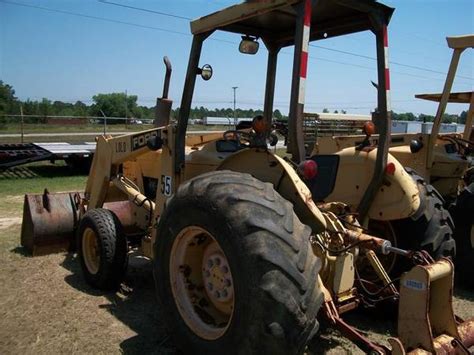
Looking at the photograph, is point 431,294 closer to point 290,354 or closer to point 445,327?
point 445,327

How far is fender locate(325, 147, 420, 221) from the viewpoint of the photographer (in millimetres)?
3955

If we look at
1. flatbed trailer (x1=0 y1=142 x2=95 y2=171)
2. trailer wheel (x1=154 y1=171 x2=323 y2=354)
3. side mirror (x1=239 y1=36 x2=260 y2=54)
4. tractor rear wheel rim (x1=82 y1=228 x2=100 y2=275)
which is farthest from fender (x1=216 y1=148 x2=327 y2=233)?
flatbed trailer (x1=0 y1=142 x2=95 y2=171)

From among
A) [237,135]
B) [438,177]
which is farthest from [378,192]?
[438,177]

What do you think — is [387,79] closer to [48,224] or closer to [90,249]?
[90,249]

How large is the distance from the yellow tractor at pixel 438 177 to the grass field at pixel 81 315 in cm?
74

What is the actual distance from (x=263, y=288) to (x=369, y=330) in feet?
6.87

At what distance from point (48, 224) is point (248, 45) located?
3.55 metres

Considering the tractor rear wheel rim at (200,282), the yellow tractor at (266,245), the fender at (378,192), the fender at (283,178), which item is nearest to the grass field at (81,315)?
the yellow tractor at (266,245)

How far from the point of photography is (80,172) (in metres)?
15.4

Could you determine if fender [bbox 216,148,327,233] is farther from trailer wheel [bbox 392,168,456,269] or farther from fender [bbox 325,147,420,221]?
trailer wheel [bbox 392,168,456,269]

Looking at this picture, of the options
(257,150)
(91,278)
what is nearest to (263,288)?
(257,150)

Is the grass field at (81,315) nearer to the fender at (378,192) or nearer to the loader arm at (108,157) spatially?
the loader arm at (108,157)

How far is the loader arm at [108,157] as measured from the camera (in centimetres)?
A: 528

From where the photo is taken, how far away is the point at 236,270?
2752 mm
